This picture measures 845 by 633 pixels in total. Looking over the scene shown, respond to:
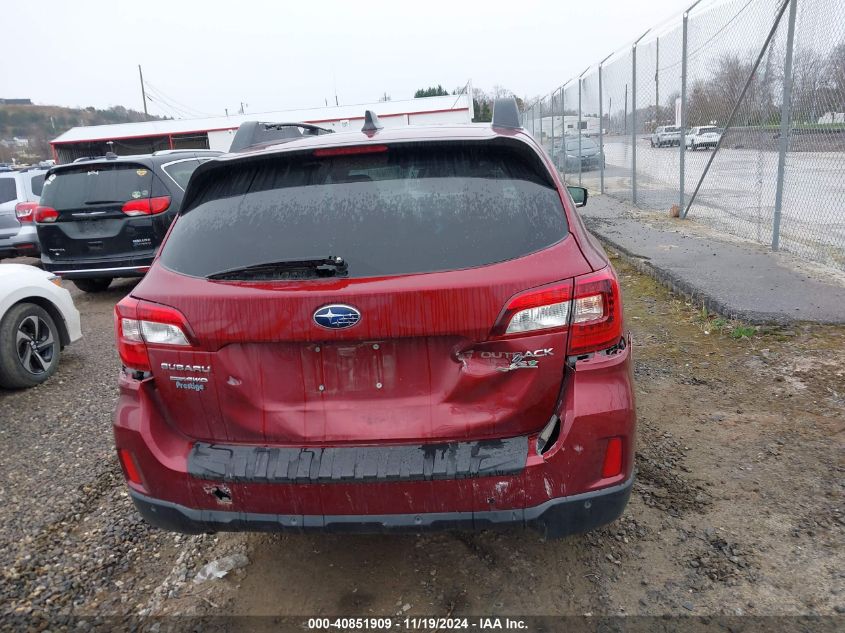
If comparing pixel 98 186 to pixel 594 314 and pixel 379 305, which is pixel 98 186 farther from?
pixel 594 314

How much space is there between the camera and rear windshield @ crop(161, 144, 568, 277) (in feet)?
7.41

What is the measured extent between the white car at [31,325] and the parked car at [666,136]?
921 centimetres

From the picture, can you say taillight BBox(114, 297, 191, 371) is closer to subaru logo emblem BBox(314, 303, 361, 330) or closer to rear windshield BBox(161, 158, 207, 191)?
subaru logo emblem BBox(314, 303, 361, 330)

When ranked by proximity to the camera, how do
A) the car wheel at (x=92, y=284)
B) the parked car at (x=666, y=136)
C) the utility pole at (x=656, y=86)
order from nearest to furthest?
the car wheel at (x=92, y=284)
the parked car at (x=666, y=136)
the utility pole at (x=656, y=86)

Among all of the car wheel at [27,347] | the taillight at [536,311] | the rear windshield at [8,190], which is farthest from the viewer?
the rear windshield at [8,190]

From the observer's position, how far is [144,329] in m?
2.35

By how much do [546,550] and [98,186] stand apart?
7274 mm

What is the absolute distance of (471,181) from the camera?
2414 mm

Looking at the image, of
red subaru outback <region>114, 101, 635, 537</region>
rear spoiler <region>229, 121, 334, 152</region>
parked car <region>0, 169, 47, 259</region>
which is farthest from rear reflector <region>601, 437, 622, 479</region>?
parked car <region>0, 169, 47, 259</region>

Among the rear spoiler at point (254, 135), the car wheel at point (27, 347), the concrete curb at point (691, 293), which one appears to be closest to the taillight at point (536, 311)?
the rear spoiler at point (254, 135)

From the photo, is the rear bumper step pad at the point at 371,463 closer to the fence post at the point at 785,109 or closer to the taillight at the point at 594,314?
the taillight at the point at 594,314

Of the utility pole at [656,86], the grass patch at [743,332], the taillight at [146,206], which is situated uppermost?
the utility pole at [656,86]

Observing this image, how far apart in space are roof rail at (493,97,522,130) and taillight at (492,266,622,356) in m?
1.05

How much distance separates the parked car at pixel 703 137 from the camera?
9391 millimetres
